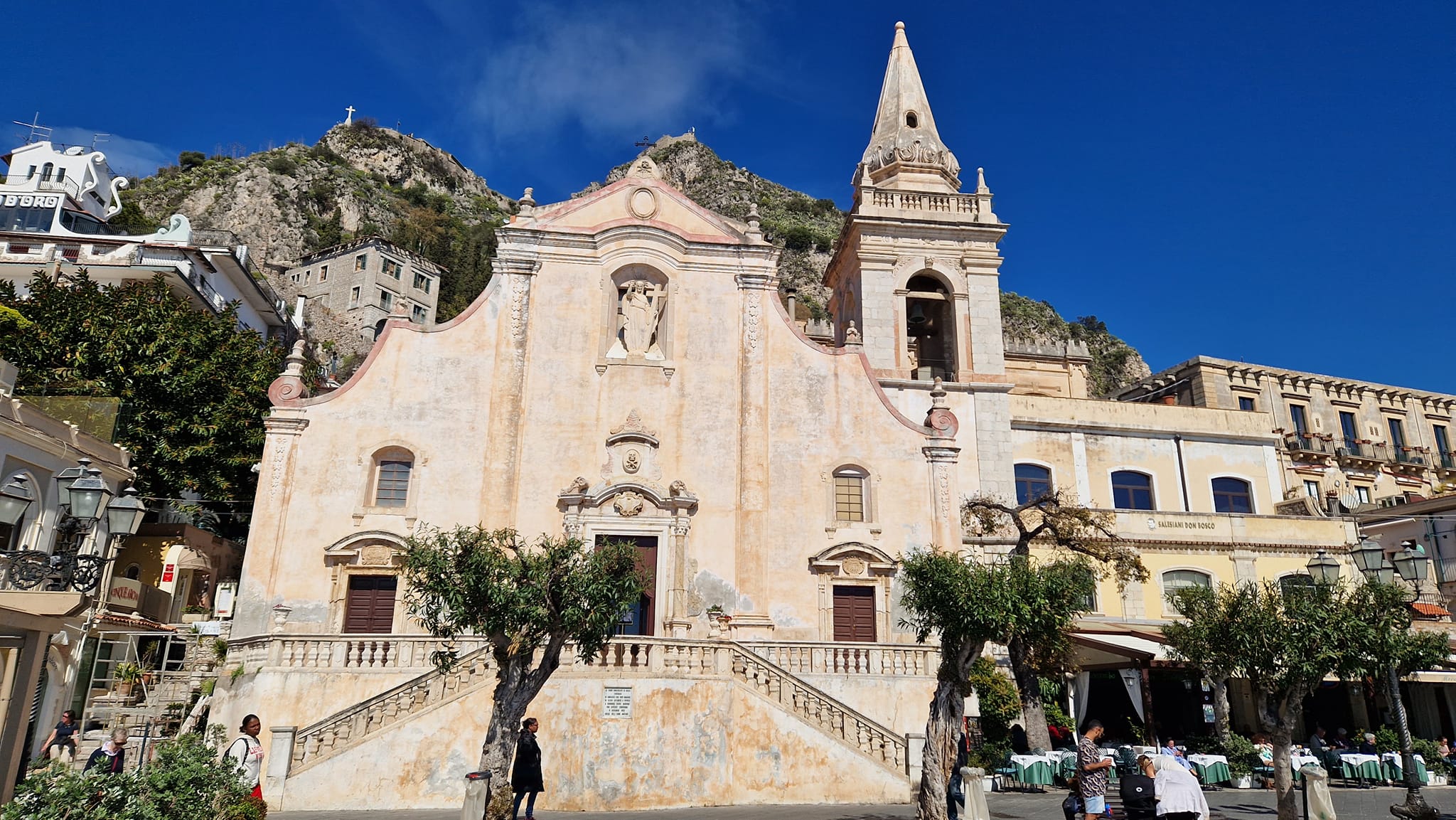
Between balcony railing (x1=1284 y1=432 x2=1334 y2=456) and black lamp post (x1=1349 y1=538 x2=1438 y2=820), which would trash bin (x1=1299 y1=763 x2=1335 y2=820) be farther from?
balcony railing (x1=1284 y1=432 x2=1334 y2=456)

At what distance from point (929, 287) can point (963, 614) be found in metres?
18.3

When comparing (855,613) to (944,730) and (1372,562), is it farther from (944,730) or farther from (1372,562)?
(1372,562)

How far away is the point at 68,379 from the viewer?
26.6m

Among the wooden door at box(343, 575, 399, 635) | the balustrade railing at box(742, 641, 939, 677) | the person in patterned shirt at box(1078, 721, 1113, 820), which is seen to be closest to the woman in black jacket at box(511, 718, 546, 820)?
the balustrade railing at box(742, 641, 939, 677)

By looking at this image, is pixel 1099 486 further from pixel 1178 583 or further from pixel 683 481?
pixel 683 481

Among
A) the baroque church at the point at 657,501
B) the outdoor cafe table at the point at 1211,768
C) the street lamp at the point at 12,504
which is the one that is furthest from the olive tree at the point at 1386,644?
the street lamp at the point at 12,504

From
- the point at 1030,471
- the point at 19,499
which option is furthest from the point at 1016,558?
the point at 1030,471

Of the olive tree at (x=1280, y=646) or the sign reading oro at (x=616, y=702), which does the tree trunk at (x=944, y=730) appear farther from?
the sign reading oro at (x=616, y=702)

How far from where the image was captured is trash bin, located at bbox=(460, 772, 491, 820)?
12578mm

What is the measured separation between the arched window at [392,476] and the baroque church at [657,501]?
6cm

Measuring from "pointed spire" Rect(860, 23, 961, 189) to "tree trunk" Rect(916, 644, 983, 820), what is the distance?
812 inches

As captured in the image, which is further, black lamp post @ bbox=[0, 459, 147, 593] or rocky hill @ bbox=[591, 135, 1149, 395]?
rocky hill @ bbox=[591, 135, 1149, 395]

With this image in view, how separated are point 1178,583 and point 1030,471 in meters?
5.64

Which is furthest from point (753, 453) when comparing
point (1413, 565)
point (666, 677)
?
point (1413, 565)
